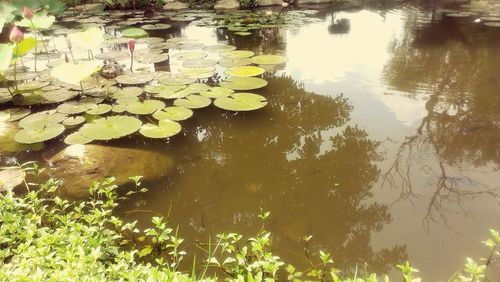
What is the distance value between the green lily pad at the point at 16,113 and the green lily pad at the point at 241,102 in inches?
87.4

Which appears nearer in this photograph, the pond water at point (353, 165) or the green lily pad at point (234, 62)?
the pond water at point (353, 165)

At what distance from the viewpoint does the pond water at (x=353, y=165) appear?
2447 mm

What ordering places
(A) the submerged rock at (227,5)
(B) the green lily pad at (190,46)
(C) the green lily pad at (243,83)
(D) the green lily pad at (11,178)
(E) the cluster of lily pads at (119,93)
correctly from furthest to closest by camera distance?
(A) the submerged rock at (227,5)
(B) the green lily pad at (190,46)
(C) the green lily pad at (243,83)
(E) the cluster of lily pads at (119,93)
(D) the green lily pad at (11,178)

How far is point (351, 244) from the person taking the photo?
2.39 metres

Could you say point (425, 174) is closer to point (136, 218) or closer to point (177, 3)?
point (136, 218)

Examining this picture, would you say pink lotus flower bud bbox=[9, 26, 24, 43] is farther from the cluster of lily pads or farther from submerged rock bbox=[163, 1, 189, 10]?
submerged rock bbox=[163, 1, 189, 10]

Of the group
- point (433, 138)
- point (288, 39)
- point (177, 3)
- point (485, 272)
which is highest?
point (177, 3)

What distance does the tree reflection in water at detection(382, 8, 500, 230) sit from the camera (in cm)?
286

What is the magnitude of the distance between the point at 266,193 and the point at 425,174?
1415mm

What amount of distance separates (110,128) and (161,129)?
1.70 feet

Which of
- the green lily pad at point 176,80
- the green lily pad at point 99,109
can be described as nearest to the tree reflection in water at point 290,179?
the green lily pad at point 176,80

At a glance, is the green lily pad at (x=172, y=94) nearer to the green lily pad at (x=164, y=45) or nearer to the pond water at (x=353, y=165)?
the pond water at (x=353, y=165)

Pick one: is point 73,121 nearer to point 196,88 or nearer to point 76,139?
→ point 76,139

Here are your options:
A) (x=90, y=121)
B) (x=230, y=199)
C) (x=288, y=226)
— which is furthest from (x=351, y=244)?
(x=90, y=121)
